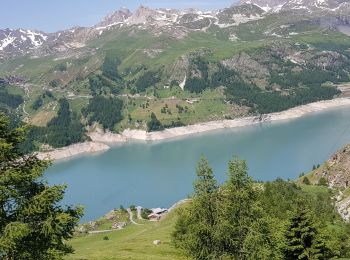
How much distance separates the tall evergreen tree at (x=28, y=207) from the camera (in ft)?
72.3

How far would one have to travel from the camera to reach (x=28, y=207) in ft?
72.5

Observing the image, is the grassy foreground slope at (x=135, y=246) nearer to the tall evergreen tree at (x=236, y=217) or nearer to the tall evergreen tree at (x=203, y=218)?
the tall evergreen tree at (x=203, y=218)

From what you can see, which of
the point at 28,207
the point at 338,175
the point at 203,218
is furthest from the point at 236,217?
the point at 338,175

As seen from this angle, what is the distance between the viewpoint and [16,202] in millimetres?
22750

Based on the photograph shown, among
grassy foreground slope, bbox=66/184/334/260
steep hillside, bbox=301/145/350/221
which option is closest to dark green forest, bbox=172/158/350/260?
grassy foreground slope, bbox=66/184/334/260

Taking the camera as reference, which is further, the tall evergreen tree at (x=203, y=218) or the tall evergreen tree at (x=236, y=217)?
the tall evergreen tree at (x=203, y=218)

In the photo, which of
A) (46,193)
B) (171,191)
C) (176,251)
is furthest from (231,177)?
(171,191)

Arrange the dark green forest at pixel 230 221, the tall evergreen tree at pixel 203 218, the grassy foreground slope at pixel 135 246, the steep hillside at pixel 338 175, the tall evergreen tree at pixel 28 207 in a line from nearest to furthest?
the tall evergreen tree at pixel 28 207 → the dark green forest at pixel 230 221 → the tall evergreen tree at pixel 203 218 → the grassy foreground slope at pixel 135 246 → the steep hillside at pixel 338 175

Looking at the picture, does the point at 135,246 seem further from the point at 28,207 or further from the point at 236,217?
the point at 28,207

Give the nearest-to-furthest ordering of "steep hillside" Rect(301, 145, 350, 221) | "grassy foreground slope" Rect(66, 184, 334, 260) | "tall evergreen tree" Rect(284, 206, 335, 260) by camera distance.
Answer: "tall evergreen tree" Rect(284, 206, 335, 260) → "grassy foreground slope" Rect(66, 184, 334, 260) → "steep hillside" Rect(301, 145, 350, 221)

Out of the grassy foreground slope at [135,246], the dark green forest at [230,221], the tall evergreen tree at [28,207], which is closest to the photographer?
the tall evergreen tree at [28,207]

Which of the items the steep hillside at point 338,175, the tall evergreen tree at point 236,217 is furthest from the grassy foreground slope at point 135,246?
the tall evergreen tree at point 236,217

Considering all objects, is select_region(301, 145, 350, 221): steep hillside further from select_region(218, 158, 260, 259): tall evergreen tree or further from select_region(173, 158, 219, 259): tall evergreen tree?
select_region(173, 158, 219, 259): tall evergreen tree

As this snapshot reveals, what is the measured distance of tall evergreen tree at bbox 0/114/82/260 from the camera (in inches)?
867
